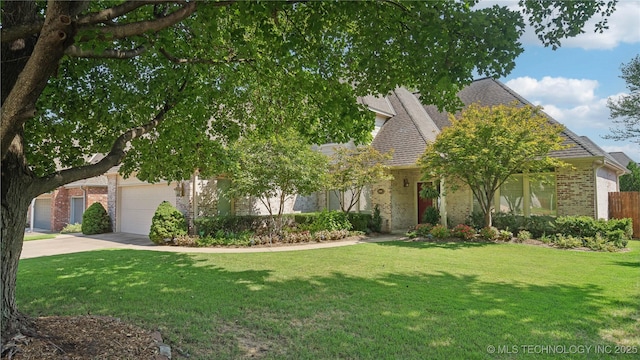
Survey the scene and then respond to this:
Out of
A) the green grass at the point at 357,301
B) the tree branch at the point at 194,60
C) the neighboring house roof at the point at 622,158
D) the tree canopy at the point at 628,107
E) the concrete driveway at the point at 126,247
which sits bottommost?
the concrete driveway at the point at 126,247

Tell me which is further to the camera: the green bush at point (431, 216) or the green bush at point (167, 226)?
the green bush at point (431, 216)

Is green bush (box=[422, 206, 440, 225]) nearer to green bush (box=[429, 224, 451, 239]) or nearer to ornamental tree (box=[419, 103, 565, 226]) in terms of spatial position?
green bush (box=[429, 224, 451, 239])

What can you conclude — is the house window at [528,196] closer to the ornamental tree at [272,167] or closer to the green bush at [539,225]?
the green bush at [539,225]

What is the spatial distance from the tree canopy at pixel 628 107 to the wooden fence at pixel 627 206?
9.34m

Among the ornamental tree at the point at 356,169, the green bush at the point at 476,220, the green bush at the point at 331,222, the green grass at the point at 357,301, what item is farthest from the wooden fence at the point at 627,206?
the green bush at the point at 331,222

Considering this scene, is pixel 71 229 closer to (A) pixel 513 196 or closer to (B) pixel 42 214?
(B) pixel 42 214

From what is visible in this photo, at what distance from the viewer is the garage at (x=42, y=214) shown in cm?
2294

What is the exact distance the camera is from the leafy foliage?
22031 millimetres

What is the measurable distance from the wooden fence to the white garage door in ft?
62.7

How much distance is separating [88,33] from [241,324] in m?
3.76

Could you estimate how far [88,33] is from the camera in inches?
119

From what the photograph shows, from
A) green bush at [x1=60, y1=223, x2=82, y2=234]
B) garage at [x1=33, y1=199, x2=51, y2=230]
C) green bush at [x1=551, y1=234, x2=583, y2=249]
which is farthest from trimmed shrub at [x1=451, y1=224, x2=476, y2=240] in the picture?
garage at [x1=33, y1=199, x2=51, y2=230]

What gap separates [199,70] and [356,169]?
990 centimetres

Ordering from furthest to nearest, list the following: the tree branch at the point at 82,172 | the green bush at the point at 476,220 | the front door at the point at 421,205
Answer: the front door at the point at 421,205 → the green bush at the point at 476,220 → the tree branch at the point at 82,172
